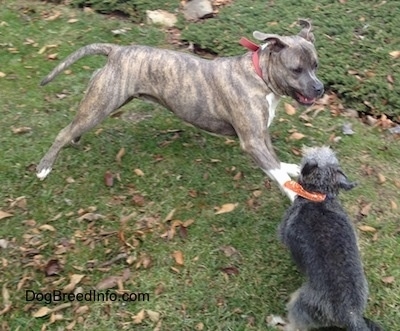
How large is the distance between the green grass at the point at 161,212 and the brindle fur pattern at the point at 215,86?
53 centimetres

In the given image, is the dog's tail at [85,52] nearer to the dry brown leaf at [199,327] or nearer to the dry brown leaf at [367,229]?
the dry brown leaf at [199,327]

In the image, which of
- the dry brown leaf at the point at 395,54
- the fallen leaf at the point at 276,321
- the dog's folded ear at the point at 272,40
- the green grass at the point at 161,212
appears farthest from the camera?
the dry brown leaf at the point at 395,54

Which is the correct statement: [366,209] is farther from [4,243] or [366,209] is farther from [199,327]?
[4,243]

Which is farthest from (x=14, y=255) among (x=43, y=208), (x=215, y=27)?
(x=215, y=27)

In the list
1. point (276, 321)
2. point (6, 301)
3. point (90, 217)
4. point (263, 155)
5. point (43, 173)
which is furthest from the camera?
point (43, 173)

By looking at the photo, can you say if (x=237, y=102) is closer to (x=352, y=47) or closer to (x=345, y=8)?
(x=352, y=47)

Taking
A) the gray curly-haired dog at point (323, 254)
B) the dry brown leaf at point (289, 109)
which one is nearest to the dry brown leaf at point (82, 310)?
the gray curly-haired dog at point (323, 254)

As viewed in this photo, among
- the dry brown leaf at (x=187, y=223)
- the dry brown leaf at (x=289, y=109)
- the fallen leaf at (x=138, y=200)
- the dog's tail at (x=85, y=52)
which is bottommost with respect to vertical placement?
the fallen leaf at (x=138, y=200)

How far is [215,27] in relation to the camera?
7.34 m

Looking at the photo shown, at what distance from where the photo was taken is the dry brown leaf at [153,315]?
4.32 metres

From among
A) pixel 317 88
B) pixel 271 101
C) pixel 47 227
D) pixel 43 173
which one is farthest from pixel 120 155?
pixel 317 88

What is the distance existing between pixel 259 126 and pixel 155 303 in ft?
5.42

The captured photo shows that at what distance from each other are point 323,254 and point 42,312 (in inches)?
81.8

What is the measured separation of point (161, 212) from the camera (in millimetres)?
5188
